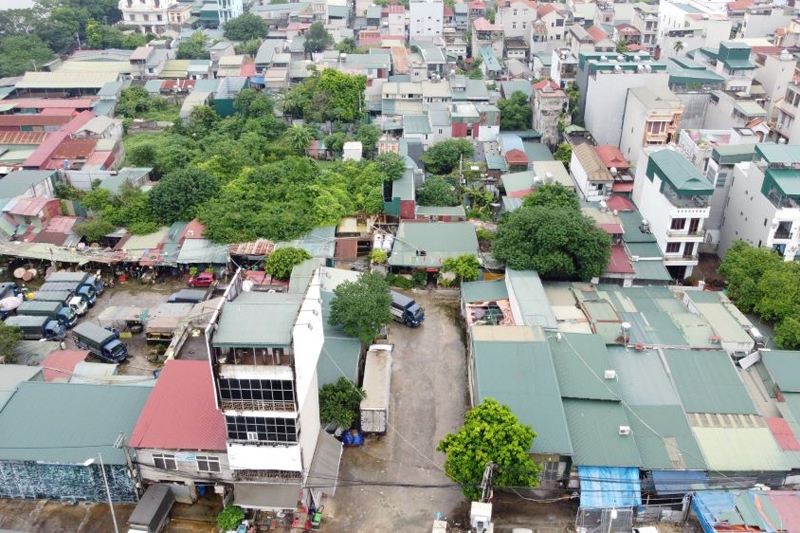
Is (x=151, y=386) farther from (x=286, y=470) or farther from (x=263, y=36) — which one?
(x=263, y=36)

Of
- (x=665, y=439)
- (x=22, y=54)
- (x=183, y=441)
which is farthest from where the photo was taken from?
(x=22, y=54)

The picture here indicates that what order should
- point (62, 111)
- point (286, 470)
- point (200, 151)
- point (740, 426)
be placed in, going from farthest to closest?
point (62, 111), point (200, 151), point (740, 426), point (286, 470)

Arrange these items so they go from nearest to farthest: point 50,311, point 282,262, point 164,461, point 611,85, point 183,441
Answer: point 183,441, point 164,461, point 50,311, point 282,262, point 611,85

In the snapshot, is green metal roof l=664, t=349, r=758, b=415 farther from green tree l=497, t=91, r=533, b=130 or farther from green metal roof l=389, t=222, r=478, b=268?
green tree l=497, t=91, r=533, b=130

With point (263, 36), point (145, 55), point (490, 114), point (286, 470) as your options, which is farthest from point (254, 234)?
point (263, 36)

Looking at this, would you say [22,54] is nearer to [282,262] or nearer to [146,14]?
[146,14]

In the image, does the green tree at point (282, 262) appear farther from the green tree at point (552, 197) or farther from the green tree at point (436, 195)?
the green tree at point (552, 197)

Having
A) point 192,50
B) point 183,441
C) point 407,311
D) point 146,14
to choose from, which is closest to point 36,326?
point 183,441
